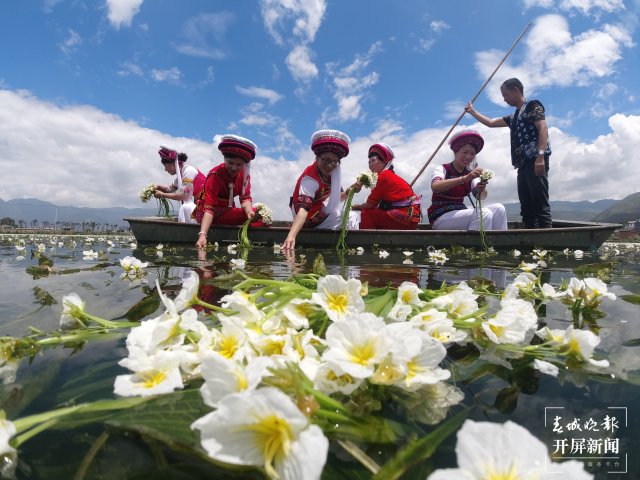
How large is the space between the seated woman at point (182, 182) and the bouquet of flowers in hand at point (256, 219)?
3133 millimetres

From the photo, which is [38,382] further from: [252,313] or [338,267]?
[338,267]

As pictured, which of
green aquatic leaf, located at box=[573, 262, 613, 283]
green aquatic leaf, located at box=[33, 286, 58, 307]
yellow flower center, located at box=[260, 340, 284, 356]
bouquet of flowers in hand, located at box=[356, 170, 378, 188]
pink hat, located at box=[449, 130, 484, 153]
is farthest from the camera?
pink hat, located at box=[449, 130, 484, 153]

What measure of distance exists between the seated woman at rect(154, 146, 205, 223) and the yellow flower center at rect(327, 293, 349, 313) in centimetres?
1000

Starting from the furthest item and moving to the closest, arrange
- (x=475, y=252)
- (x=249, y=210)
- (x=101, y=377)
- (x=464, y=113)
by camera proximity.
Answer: (x=464, y=113) < (x=249, y=210) < (x=475, y=252) < (x=101, y=377)

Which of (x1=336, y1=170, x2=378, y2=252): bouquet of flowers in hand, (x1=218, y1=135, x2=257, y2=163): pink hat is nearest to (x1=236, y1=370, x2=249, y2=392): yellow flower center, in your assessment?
(x1=336, y1=170, x2=378, y2=252): bouquet of flowers in hand

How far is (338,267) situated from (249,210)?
14.4ft

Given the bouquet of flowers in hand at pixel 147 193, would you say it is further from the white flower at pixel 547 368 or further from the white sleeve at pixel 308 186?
the white flower at pixel 547 368

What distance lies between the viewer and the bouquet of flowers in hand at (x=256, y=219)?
287 inches

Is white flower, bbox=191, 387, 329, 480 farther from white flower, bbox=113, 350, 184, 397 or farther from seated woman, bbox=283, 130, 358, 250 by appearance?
seated woman, bbox=283, 130, 358, 250

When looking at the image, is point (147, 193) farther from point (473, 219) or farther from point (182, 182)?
point (473, 219)

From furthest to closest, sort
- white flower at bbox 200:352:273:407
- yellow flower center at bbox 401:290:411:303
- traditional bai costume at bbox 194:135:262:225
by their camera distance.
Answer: traditional bai costume at bbox 194:135:262:225, yellow flower center at bbox 401:290:411:303, white flower at bbox 200:352:273:407

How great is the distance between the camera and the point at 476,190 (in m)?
7.85

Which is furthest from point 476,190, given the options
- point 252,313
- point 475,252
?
point 252,313

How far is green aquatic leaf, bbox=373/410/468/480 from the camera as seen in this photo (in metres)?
0.68
